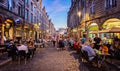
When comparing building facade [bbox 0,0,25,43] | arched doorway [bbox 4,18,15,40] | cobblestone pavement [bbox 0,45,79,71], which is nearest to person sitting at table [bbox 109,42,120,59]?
cobblestone pavement [bbox 0,45,79,71]

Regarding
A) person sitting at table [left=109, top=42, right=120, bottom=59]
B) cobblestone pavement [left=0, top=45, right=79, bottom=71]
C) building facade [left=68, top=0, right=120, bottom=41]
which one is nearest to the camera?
cobblestone pavement [left=0, top=45, right=79, bottom=71]

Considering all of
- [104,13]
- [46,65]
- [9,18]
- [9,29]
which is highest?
[104,13]

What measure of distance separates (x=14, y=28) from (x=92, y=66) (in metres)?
16.9

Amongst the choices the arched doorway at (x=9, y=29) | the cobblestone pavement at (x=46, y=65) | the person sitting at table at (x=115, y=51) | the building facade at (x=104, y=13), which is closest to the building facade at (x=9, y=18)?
the arched doorway at (x=9, y=29)

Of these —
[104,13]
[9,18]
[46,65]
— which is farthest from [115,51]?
[9,18]

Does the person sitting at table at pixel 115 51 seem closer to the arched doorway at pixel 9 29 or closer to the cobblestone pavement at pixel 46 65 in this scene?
the cobblestone pavement at pixel 46 65

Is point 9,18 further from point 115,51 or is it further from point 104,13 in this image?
point 115,51

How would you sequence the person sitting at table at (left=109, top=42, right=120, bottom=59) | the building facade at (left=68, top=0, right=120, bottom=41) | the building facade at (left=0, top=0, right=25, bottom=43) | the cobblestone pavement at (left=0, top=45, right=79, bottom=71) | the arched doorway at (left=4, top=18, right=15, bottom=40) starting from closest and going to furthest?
the cobblestone pavement at (left=0, top=45, right=79, bottom=71) < the person sitting at table at (left=109, top=42, right=120, bottom=59) < the building facade at (left=68, top=0, right=120, bottom=41) < the building facade at (left=0, top=0, right=25, bottom=43) < the arched doorway at (left=4, top=18, right=15, bottom=40)

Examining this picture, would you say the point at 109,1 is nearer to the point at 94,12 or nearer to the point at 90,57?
the point at 94,12

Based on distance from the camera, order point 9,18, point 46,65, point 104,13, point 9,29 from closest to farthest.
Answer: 1. point 46,65
2. point 104,13
3. point 9,18
4. point 9,29

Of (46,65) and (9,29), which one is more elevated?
(9,29)

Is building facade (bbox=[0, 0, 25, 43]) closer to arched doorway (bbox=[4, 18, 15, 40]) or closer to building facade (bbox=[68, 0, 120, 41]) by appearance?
arched doorway (bbox=[4, 18, 15, 40])

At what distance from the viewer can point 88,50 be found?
10547mm

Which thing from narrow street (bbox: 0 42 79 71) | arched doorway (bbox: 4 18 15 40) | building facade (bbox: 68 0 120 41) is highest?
building facade (bbox: 68 0 120 41)
